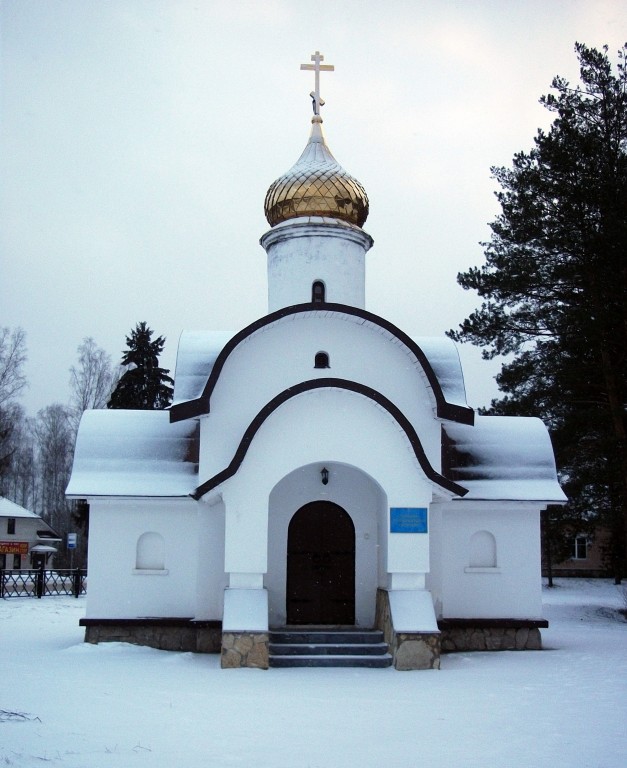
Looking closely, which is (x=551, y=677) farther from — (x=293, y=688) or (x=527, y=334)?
(x=527, y=334)

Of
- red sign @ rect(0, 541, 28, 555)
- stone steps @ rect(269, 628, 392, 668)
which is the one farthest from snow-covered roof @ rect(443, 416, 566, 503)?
red sign @ rect(0, 541, 28, 555)

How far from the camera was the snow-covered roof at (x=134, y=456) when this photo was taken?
12.9m

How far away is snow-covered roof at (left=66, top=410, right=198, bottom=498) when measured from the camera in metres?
12.9

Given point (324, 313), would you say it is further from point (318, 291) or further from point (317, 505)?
point (317, 505)

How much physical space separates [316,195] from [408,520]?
608 cm

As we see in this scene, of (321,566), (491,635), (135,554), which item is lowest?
(491,635)

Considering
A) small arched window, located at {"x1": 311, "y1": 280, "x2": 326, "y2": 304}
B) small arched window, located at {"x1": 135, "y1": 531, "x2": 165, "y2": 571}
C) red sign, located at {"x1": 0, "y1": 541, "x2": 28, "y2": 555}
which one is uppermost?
small arched window, located at {"x1": 311, "y1": 280, "x2": 326, "y2": 304}

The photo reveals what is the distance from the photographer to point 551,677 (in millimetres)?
10141

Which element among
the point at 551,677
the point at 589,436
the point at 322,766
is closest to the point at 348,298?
the point at 551,677

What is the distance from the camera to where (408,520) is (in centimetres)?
1143

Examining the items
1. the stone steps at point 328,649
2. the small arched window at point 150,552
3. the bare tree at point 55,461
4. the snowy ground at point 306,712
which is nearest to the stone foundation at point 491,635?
the snowy ground at point 306,712

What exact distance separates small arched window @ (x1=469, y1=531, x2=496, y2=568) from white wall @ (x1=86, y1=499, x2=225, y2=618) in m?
3.80

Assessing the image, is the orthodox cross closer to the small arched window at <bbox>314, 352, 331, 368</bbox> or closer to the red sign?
the small arched window at <bbox>314, 352, 331, 368</bbox>

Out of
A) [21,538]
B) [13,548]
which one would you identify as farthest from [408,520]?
[21,538]
